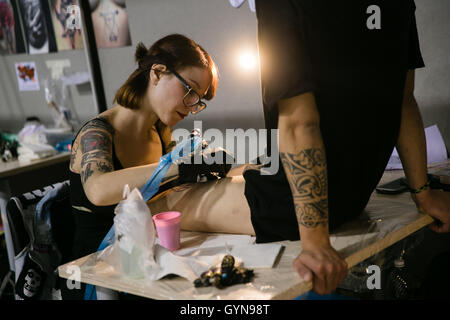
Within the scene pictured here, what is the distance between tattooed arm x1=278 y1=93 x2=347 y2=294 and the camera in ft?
2.78

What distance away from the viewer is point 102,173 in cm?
122

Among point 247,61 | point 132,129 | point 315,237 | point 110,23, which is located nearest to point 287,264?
point 315,237

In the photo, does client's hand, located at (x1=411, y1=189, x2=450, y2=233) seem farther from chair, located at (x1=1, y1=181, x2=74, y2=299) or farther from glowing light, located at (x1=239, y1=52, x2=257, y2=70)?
chair, located at (x1=1, y1=181, x2=74, y2=299)

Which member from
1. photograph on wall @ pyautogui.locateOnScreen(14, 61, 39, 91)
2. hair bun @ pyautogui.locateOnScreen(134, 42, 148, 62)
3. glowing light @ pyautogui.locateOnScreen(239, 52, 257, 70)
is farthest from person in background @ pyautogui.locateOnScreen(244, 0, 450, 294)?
photograph on wall @ pyautogui.locateOnScreen(14, 61, 39, 91)

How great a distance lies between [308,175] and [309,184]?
0.8 inches

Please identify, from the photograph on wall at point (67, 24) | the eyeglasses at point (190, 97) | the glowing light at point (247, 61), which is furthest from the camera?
the photograph on wall at point (67, 24)

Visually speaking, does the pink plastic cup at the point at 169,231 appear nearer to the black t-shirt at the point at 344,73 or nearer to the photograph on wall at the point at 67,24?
the black t-shirt at the point at 344,73

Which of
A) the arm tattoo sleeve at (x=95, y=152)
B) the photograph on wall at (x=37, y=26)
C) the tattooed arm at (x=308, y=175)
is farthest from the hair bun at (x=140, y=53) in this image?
the photograph on wall at (x=37, y=26)

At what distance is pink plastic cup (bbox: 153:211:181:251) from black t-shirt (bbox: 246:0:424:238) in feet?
0.68

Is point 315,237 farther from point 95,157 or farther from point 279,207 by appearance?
point 95,157

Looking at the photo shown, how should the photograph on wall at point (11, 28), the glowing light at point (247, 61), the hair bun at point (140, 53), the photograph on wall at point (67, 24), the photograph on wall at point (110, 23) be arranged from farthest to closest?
the photograph on wall at point (11, 28), the photograph on wall at point (67, 24), the photograph on wall at point (110, 23), the glowing light at point (247, 61), the hair bun at point (140, 53)

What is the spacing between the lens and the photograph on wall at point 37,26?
9.27 feet

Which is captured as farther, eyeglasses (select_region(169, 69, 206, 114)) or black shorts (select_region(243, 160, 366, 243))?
eyeglasses (select_region(169, 69, 206, 114))

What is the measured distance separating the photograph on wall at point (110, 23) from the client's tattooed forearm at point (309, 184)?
178cm
